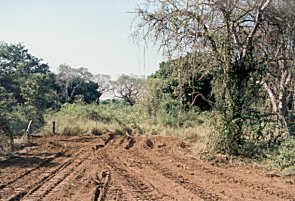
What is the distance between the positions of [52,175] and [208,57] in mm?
5957

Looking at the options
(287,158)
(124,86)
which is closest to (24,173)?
(287,158)

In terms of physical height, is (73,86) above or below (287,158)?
above

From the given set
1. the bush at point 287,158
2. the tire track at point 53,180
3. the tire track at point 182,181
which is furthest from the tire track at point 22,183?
the bush at point 287,158

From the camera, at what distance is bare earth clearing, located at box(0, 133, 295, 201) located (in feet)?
23.2

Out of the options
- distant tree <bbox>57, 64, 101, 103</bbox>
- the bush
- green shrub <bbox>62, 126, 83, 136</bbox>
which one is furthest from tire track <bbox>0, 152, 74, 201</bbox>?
distant tree <bbox>57, 64, 101, 103</bbox>

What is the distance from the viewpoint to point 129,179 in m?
8.56

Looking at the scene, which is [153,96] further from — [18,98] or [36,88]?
[18,98]

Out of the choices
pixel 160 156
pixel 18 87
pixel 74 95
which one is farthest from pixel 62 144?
pixel 74 95

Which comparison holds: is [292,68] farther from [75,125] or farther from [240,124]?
[75,125]

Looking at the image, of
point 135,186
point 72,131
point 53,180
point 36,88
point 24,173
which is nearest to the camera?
point 135,186

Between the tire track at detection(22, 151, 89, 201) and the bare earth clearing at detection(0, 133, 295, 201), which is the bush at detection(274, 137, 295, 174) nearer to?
the bare earth clearing at detection(0, 133, 295, 201)

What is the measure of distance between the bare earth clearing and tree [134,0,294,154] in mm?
1810

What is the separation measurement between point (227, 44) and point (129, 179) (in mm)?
5310

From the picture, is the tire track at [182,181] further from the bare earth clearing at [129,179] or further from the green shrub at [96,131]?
the green shrub at [96,131]
